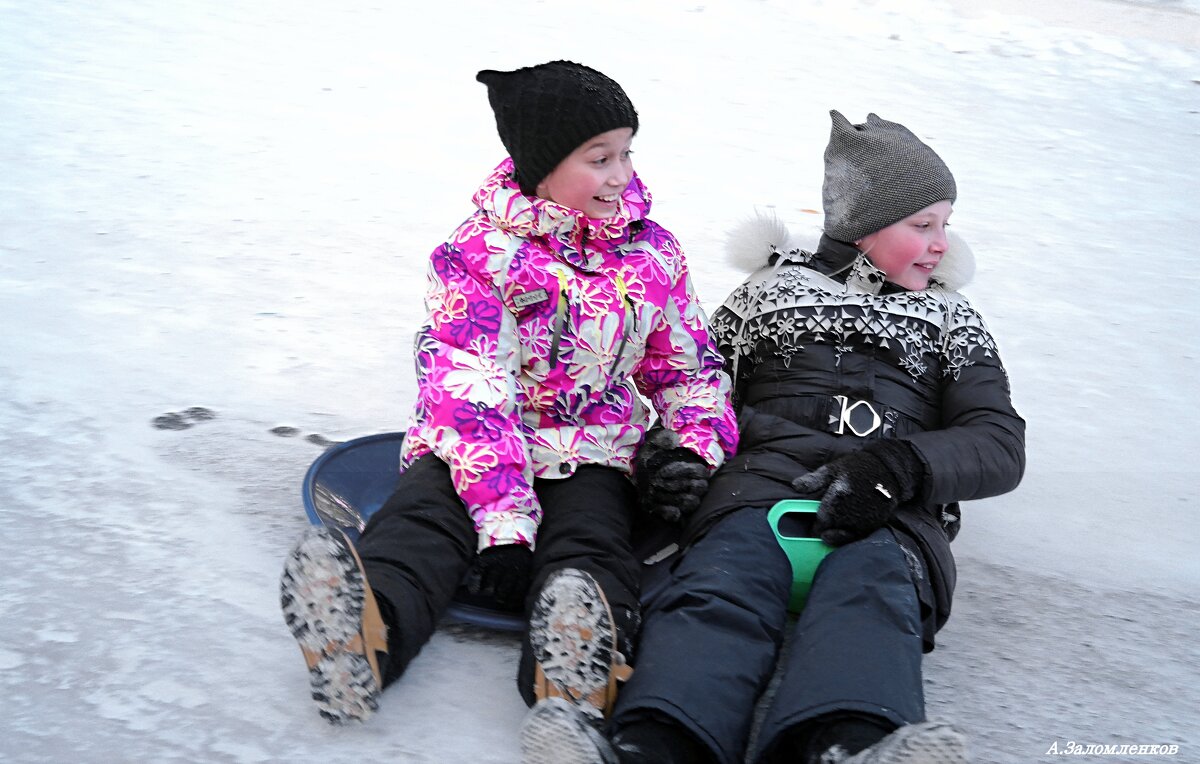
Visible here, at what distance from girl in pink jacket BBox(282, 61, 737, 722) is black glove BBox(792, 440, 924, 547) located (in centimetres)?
26

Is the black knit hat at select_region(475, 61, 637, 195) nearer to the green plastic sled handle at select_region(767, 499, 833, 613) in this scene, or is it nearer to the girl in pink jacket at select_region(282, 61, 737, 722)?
the girl in pink jacket at select_region(282, 61, 737, 722)

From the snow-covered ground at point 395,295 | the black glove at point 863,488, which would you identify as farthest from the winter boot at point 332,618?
the black glove at point 863,488

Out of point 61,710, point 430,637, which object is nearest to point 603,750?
point 430,637

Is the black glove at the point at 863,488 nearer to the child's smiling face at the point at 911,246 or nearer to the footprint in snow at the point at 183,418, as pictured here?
the child's smiling face at the point at 911,246

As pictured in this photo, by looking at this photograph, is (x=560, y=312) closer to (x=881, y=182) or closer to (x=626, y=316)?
(x=626, y=316)

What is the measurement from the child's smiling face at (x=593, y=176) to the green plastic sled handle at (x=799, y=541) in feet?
2.11

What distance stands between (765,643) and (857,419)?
2.15 ft

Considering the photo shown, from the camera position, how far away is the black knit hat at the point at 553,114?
7.63 ft

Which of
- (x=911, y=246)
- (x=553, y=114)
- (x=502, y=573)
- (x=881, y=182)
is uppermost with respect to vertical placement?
(x=553, y=114)

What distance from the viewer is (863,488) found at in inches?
86.4

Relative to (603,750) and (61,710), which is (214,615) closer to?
(61,710)

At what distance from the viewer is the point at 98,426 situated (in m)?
2.87

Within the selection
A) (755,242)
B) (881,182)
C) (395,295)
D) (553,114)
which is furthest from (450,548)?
(395,295)

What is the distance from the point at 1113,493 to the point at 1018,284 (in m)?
1.50
